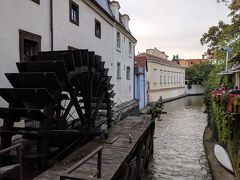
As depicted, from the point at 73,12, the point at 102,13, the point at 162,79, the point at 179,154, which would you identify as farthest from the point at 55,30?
the point at 162,79

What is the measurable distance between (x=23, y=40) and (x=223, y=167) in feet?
23.1

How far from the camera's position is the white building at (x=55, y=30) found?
7.48 m

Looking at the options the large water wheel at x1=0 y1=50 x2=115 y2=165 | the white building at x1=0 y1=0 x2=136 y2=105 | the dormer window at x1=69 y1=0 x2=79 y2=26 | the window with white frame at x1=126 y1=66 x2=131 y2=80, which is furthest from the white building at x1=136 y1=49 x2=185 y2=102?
the large water wheel at x1=0 y1=50 x2=115 y2=165

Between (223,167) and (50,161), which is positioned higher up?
(50,161)

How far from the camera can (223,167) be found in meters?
9.39

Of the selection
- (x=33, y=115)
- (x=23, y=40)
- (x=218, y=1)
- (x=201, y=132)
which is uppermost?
(x=218, y=1)

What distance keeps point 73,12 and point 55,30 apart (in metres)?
2.10

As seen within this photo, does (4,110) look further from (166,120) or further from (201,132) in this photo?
(166,120)

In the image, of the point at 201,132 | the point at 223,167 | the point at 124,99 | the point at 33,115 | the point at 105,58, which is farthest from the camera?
the point at 124,99

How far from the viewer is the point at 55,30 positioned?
9.84m

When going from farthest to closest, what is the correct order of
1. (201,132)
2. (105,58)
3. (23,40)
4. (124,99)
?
(124,99) < (201,132) < (105,58) < (23,40)

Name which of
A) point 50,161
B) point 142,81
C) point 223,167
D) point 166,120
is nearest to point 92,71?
point 50,161

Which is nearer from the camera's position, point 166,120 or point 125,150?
point 125,150

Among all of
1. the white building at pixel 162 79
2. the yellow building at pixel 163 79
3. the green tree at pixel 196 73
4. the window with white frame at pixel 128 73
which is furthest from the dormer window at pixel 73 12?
the green tree at pixel 196 73
